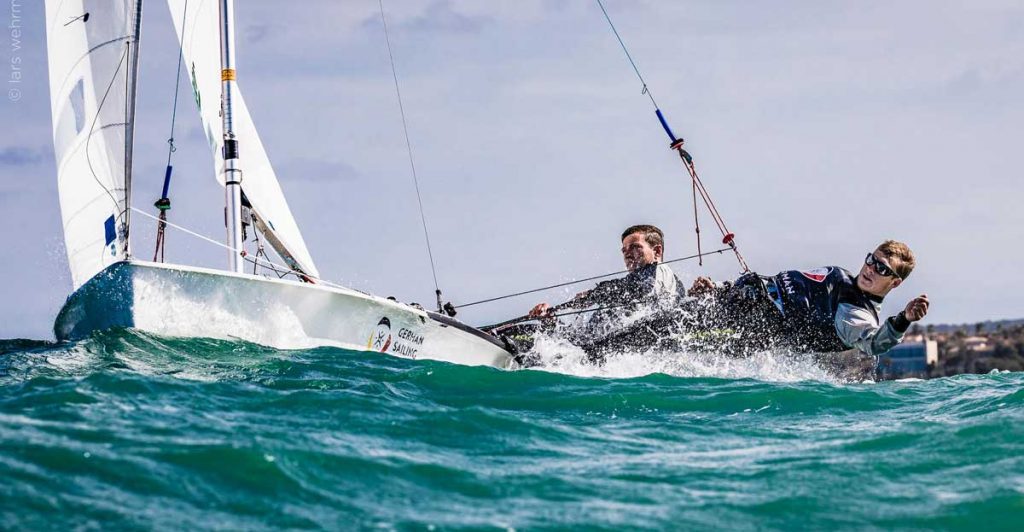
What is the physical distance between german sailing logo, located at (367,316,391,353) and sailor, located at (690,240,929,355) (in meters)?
2.64

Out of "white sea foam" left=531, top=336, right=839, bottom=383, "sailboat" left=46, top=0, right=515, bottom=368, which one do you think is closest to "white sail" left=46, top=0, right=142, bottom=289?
"sailboat" left=46, top=0, right=515, bottom=368

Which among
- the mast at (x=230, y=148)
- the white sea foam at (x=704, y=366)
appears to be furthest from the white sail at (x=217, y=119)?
the white sea foam at (x=704, y=366)

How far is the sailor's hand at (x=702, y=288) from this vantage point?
979 cm

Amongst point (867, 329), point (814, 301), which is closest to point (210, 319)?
point (814, 301)

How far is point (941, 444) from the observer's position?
5.29 metres

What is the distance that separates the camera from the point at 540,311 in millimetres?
10414

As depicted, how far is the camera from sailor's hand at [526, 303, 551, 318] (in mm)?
10359

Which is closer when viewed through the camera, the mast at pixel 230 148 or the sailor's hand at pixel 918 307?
the sailor's hand at pixel 918 307

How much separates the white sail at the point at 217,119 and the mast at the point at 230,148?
9.9 inches

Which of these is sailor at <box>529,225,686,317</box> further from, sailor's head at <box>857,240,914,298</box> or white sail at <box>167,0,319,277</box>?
white sail at <box>167,0,319,277</box>

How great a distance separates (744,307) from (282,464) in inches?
228

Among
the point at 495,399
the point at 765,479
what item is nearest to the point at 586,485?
the point at 765,479

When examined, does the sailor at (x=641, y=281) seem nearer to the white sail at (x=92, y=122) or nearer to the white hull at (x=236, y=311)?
the white hull at (x=236, y=311)

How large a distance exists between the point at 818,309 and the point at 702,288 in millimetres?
1063
